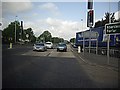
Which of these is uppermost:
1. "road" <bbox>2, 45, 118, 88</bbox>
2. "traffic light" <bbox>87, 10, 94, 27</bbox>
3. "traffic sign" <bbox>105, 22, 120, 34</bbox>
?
"traffic light" <bbox>87, 10, 94, 27</bbox>

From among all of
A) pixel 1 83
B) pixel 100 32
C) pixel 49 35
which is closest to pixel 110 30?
pixel 1 83

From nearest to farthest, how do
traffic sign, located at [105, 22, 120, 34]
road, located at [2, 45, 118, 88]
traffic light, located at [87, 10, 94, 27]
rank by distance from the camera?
road, located at [2, 45, 118, 88] < traffic sign, located at [105, 22, 120, 34] < traffic light, located at [87, 10, 94, 27]

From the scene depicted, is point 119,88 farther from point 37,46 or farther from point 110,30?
point 37,46

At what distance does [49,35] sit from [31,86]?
165945 millimetres

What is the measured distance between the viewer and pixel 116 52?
92.3 feet

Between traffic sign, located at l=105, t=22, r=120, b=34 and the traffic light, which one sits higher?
the traffic light

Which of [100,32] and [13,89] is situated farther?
[100,32]

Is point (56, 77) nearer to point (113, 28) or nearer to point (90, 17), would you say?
point (113, 28)

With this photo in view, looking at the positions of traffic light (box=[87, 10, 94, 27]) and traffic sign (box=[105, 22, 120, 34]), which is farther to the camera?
traffic light (box=[87, 10, 94, 27])

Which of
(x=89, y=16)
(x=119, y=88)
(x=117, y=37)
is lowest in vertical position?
(x=119, y=88)

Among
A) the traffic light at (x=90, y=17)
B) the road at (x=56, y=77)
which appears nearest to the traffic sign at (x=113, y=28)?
the road at (x=56, y=77)

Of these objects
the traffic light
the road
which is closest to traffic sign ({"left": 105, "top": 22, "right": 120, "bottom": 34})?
the road

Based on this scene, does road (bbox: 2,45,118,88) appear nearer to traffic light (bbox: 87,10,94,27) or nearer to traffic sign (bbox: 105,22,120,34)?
traffic sign (bbox: 105,22,120,34)

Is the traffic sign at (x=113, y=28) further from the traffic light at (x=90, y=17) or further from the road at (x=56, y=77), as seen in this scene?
the traffic light at (x=90, y=17)
